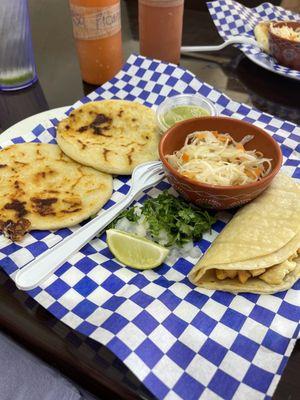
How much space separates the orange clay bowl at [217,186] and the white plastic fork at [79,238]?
5.0 inches

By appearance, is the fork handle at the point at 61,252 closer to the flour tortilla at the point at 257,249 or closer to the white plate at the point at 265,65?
the flour tortilla at the point at 257,249

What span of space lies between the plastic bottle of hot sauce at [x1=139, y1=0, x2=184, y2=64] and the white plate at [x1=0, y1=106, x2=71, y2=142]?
2.69ft

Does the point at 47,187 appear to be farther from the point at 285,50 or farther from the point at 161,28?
the point at 285,50

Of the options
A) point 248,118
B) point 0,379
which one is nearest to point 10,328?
point 0,379

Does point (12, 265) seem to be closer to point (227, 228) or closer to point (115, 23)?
point (227, 228)

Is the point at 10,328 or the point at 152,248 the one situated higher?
the point at 152,248

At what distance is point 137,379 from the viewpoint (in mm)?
1062

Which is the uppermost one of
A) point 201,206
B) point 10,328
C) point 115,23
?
point 115,23

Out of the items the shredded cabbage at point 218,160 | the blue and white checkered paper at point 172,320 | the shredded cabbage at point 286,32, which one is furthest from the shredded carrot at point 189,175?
the shredded cabbage at point 286,32

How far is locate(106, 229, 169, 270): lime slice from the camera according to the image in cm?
139

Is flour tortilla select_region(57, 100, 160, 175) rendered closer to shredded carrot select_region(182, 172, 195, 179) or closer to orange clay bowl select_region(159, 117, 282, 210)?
orange clay bowl select_region(159, 117, 282, 210)

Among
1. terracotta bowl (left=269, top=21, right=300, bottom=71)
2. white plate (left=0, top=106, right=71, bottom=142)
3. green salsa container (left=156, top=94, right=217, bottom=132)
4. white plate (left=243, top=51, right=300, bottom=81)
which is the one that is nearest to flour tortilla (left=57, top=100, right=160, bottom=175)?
green salsa container (left=156, top=94, right=217, bottom=132)

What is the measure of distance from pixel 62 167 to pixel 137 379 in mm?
1067

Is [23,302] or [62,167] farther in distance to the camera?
[62,167]
